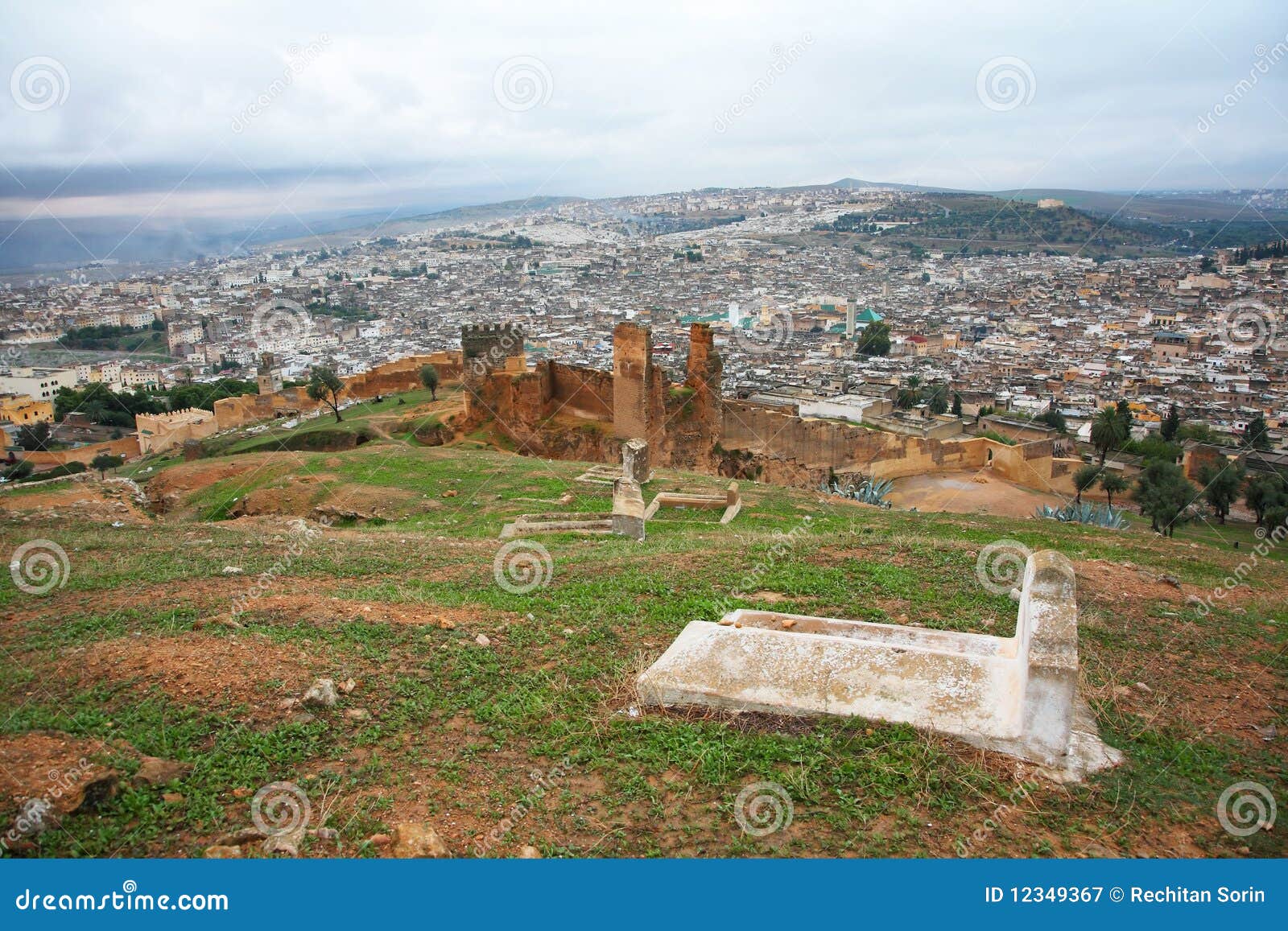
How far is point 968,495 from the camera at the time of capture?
1018 inches

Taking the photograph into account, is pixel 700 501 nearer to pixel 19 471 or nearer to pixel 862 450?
pixel 862 450

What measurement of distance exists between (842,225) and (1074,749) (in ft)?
320

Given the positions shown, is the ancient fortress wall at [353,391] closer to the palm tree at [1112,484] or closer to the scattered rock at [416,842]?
the palm tree at [1112,484]

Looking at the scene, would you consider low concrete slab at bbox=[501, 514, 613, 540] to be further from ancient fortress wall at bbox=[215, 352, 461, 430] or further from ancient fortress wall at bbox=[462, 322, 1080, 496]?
ancient fortress wall at bbox=[215, 352, 461, 430]

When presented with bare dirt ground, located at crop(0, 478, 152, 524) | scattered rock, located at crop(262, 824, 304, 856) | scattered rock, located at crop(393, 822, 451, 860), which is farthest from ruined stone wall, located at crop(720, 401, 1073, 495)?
scattered rock, located at crop(262, 824, 304, 856)

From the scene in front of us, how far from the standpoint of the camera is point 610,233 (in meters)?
94.8

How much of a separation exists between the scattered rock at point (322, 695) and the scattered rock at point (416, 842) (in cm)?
136

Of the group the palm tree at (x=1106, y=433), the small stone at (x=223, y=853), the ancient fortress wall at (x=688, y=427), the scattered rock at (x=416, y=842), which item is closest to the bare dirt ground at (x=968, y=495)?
the ancient fortress wall at (x=688, y=427)

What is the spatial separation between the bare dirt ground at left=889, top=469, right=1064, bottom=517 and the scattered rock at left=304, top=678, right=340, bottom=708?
20.5 m

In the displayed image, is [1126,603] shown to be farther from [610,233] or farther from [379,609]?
[610,233]

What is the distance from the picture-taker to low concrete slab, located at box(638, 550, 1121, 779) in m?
4.44

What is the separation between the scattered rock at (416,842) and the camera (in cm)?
365

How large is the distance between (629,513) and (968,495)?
16970 millimetres

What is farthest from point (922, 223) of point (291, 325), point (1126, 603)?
point (1126, 603)
